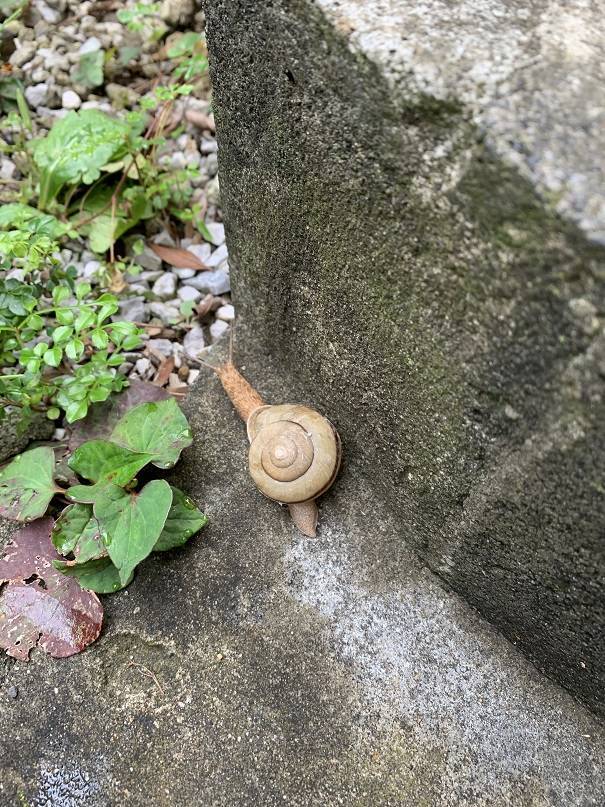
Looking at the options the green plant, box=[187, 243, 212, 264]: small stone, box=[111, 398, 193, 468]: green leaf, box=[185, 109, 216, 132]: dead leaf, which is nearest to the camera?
the green plant

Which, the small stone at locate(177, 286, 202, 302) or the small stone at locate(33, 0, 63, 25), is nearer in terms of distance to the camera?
the small stone at locate(177, 286, 202, 302)

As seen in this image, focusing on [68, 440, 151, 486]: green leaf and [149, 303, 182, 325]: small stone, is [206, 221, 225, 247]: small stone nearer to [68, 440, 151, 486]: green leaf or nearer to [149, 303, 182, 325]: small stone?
[149, 303, 182, 325]: small stone

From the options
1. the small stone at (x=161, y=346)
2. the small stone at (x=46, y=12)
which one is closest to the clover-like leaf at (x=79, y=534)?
the small stone at (x=161, y=346)

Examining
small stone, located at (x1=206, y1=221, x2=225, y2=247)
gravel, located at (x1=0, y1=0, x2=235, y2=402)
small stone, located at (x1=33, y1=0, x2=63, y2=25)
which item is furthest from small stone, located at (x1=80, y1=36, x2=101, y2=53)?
small stone, located at (x1=206, y1=221, x2=225, y2=247)

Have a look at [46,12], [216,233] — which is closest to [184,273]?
[216,233]

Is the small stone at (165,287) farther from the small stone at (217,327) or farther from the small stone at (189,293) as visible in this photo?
the small stone at (217,327)
